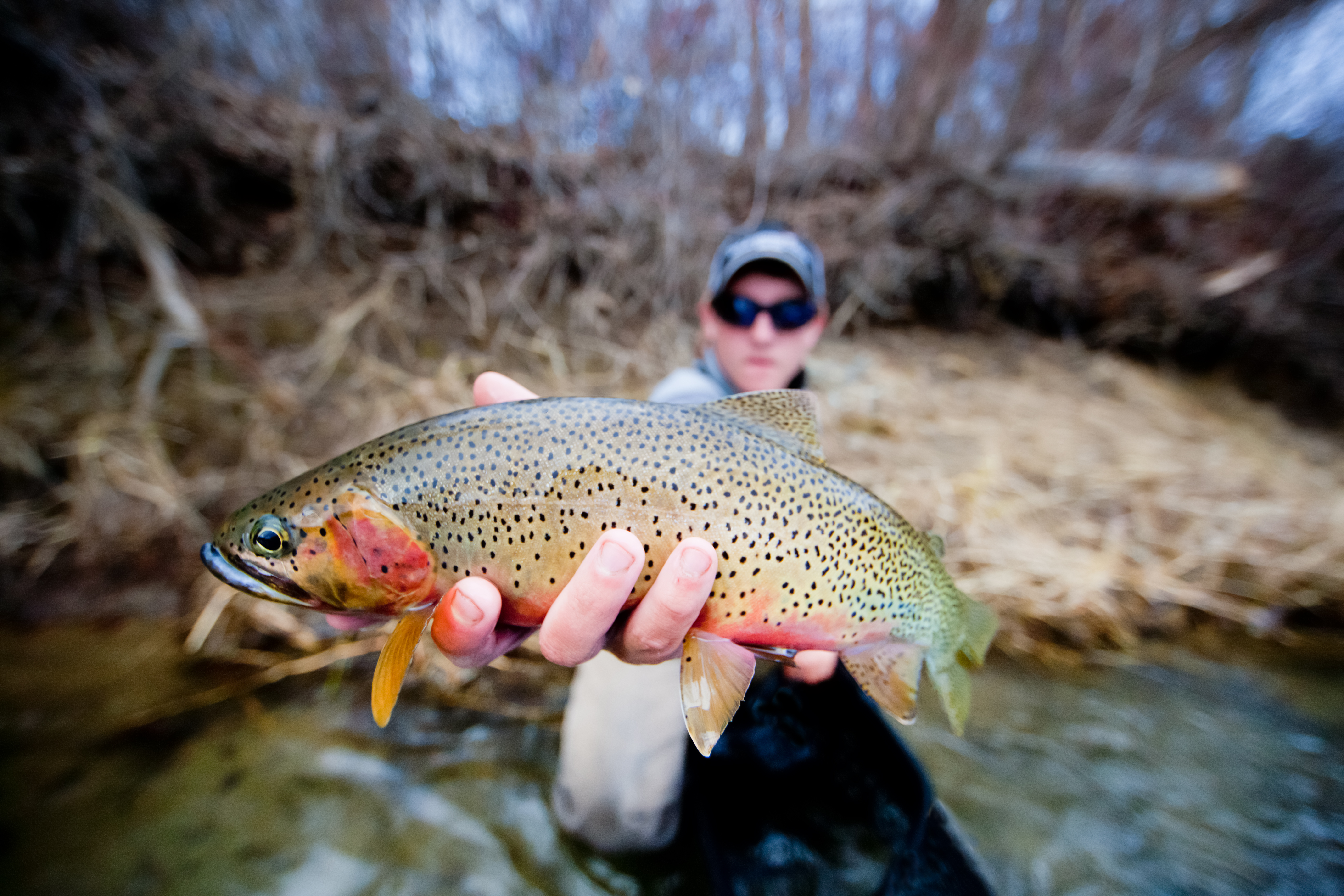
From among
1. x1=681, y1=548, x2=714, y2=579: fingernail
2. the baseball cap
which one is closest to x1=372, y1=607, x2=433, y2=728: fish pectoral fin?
x1=681, y1=548, x2=714, y2=579: fingernail

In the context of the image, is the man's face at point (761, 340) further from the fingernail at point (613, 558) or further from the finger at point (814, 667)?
the fingernail at point (613, 558)

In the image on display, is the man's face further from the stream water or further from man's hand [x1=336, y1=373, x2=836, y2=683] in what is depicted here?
the stream water

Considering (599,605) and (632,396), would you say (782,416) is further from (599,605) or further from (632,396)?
(632,396)

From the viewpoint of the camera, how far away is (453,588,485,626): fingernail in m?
0.97

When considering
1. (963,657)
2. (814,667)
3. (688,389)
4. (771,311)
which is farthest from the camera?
(771,311)

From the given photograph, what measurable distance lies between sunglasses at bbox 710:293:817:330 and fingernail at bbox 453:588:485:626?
1416 mm

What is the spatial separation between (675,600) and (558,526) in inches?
10.2

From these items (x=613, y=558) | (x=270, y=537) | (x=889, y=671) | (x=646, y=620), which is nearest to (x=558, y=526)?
(x=613, y=558)

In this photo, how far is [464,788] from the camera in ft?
6.23

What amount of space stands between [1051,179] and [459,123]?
5.85 metres

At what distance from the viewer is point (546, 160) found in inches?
173

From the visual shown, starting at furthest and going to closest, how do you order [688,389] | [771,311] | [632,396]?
[632,396] < [771,311] < [688,389]

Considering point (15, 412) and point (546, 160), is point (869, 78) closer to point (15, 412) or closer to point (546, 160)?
point (546, 160)

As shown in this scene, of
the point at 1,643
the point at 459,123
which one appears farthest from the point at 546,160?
the point at 1,643
